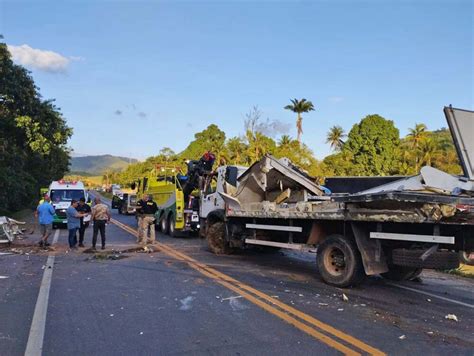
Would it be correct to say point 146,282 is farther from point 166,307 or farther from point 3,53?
point 3,53

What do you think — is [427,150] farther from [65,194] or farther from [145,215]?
[145,215]

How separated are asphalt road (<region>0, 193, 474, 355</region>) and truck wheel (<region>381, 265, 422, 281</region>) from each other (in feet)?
0.53

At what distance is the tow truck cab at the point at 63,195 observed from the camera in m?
20.5

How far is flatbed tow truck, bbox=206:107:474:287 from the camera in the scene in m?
6.53

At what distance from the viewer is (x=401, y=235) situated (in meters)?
6.96

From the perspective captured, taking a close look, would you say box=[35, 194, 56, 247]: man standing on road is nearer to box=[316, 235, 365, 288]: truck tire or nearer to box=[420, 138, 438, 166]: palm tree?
box=[316, 235, 365, 288]: truck tire

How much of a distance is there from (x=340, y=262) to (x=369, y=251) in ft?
2.09

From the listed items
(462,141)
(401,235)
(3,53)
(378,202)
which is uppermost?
(3,53)

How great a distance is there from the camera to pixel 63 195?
21516 mm

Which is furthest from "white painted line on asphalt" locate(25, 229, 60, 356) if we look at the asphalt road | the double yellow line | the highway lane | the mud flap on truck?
the mud flap on truck

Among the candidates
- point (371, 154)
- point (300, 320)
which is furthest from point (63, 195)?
point (371, 154)

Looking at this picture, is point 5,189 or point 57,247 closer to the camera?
point 57,247

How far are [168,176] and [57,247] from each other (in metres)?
5.55

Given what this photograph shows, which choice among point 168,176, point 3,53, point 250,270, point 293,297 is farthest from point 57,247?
point 3,53
